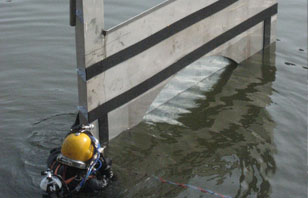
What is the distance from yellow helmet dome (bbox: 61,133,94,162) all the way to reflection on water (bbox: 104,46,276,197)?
0.93 m

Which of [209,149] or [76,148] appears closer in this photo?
[76,148]

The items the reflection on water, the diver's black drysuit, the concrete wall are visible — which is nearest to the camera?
the diver's black drysuit

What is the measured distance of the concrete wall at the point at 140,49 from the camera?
6.79 m

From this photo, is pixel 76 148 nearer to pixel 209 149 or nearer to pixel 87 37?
pixel 87 37

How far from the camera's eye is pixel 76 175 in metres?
6.12

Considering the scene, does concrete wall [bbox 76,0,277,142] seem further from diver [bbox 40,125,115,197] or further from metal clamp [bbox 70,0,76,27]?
diver [bbox 40,125,115,197]

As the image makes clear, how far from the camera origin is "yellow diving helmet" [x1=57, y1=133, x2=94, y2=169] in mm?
5973

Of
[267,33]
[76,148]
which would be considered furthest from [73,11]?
[267,33]

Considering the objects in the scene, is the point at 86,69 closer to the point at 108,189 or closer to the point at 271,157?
the point at 108,189

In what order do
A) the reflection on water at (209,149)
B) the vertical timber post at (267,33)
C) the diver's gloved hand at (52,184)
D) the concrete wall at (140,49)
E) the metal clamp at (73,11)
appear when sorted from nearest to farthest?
the diver's gloved hand at (52,184)
the metal clamp at (73,11)
the concrete wall at (140,49)
the reflection on water at (209,149)
the vertical timber post at (267,33)

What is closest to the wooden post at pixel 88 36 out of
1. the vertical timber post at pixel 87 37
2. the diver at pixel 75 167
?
the vertical timber post at pixel 87 37

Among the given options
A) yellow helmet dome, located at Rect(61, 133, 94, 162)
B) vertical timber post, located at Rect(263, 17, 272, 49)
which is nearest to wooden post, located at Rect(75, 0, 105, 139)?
yellow helmet dome, located at Rect(61, 133, 94, 162)

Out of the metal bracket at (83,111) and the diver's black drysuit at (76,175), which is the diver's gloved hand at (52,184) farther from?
the metal bracket at (83,111)

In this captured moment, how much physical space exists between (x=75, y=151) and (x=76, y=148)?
0.03 meters
